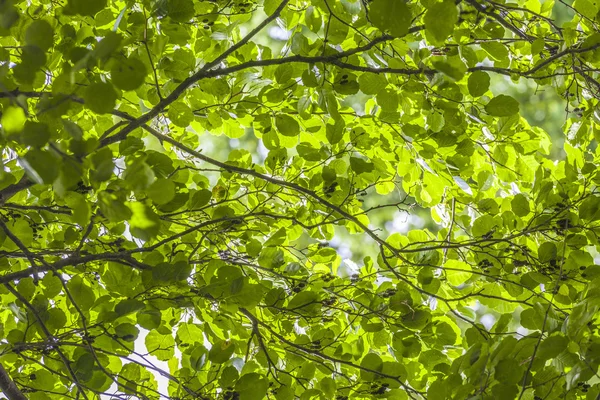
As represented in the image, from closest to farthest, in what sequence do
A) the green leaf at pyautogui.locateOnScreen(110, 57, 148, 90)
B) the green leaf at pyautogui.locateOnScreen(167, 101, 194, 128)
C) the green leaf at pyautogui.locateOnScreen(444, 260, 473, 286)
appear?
the green leaf at pyautogui.locateOnScreen(110, 57, 148, 90) → the green leaf at pyautogui.locateOnScreen(167, 101, 194, 128) → the green leaf at pyautogui.locateOnScreen(444, 260, 473, 286)

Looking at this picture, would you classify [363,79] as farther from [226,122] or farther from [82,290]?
[82,290]

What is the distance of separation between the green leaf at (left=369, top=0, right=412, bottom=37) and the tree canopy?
0.16m

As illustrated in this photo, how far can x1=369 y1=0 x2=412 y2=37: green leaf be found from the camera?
2.89 ft

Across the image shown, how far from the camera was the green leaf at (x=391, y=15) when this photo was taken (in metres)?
0.88

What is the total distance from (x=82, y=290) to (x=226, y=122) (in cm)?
78

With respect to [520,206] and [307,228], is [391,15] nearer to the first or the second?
[307,228]

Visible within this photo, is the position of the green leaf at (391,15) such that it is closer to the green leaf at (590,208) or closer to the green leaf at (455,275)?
the green leaf at (590,208)

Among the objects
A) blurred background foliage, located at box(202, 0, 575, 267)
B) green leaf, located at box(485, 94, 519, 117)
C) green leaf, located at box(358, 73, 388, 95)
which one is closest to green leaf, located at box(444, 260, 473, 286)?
green leaf, located at box(485, 94, 519, 117)

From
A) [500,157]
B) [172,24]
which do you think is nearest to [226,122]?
[172,24]

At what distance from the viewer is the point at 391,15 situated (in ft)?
2.92

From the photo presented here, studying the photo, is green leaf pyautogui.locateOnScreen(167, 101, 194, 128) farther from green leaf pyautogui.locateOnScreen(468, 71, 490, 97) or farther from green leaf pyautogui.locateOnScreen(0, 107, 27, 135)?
green leaf pyautogui.locateOnScreen(0, 107, 27, 135)

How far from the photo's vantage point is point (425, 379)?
5.95 ft

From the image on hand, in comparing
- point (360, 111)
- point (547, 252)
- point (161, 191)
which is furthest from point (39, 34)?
point (360, 111)

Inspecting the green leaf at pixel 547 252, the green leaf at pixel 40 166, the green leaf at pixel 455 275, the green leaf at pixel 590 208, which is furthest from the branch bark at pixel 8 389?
the green leaf at pixel 590 208
